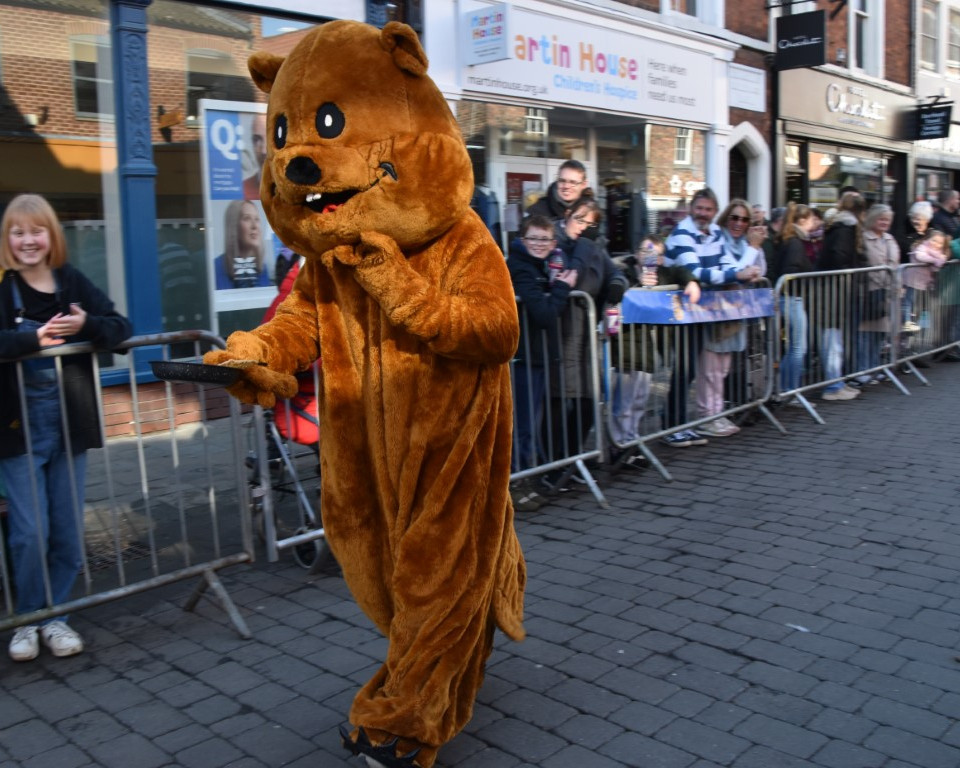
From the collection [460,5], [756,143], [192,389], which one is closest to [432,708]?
[192,389]

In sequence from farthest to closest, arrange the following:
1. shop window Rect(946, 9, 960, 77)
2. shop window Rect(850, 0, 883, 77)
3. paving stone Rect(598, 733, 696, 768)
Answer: shop window Rect(946, 9, 960, 77)
shop window Rect(850, 0, 883, 77)
paving stone Rect(598, 733, 696, 768)

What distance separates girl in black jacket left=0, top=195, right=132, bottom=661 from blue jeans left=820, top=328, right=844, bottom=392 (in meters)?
6.90

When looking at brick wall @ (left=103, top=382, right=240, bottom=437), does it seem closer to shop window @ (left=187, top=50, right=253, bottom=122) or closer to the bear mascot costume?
shop window @ (left=187, top=50, right=253, bottom=122)

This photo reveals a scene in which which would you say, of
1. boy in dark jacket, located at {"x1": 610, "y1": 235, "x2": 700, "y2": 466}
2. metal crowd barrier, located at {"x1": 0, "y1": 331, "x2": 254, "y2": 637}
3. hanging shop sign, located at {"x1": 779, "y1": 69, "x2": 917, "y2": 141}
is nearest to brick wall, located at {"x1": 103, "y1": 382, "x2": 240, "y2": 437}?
metal crowd barrier, located at {"x1": 0, "y1": 331, "x2": 254, "y2": 637}

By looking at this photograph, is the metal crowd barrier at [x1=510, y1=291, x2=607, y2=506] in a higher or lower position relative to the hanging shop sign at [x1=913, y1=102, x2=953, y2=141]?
lower

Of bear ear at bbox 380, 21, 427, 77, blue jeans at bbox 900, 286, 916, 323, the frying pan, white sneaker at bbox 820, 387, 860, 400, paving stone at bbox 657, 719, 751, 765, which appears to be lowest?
paving stone at bbox 657, 719, 751, 765

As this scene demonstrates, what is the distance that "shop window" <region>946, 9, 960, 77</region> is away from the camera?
23891 millimetres

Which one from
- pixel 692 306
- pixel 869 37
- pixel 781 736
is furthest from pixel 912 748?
pixel 869 37

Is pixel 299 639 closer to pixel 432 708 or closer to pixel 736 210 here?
pixel 432 708

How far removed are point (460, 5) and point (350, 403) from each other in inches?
355

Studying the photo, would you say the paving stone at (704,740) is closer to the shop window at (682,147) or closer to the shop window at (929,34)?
the shop window at (682,147)

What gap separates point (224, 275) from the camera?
29.6 feet

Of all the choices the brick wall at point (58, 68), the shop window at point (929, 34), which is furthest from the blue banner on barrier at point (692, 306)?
the shop window at point (929, 34)

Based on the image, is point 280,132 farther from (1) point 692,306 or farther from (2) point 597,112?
(2) point 597,112
